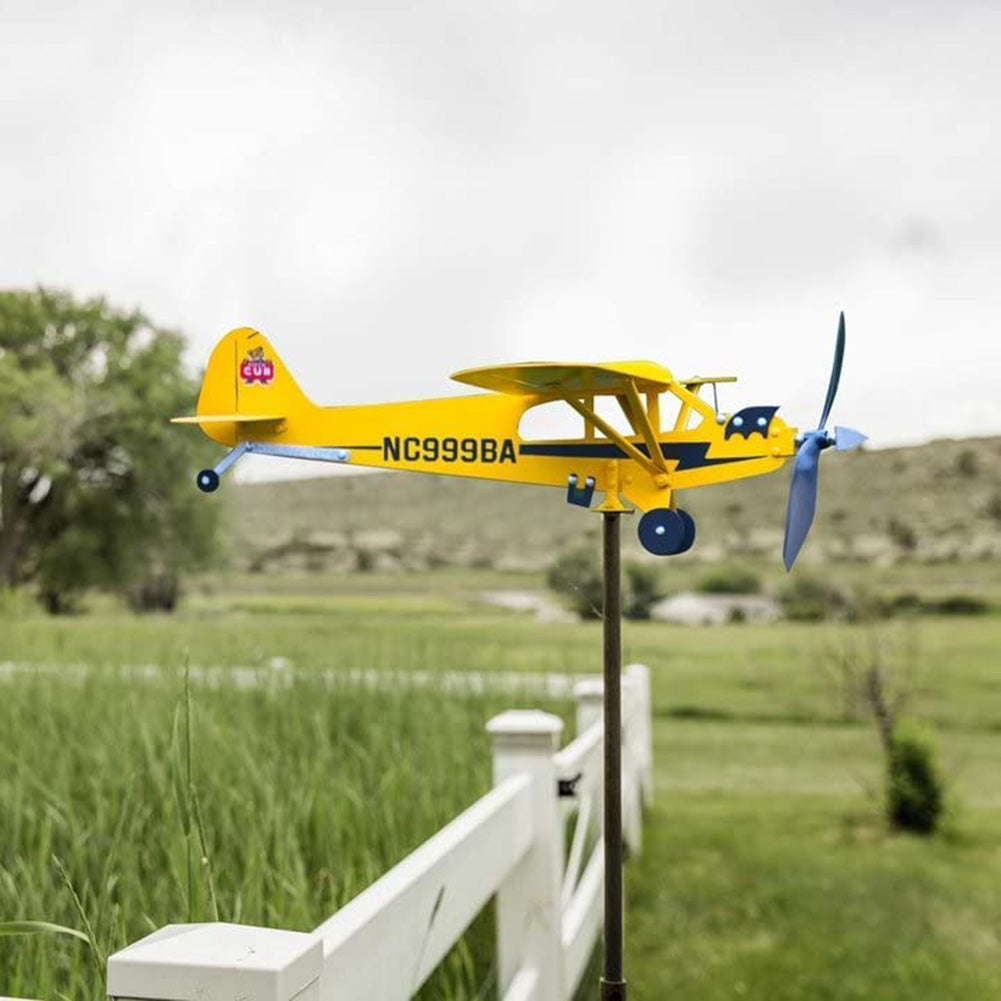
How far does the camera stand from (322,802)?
109 inches

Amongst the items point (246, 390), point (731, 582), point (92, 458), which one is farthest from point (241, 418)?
point (92, 458)

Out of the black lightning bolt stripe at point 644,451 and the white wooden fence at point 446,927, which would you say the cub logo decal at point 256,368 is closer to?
the black lightning bolt stripe at point 644,451

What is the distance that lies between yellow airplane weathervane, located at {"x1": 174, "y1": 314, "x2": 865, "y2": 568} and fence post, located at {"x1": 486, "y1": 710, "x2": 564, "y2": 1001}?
1.77m

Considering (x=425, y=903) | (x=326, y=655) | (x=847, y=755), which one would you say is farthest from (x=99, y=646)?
(x=847, y=755)

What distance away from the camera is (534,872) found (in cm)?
285

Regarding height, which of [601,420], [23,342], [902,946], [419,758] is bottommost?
[902,946]

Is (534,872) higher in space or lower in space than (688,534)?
lower

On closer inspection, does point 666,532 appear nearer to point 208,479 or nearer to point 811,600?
point 208,479

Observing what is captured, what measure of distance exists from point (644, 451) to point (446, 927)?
1.19m

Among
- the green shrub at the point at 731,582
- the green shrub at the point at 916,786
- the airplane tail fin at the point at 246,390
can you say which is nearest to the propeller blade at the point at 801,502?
the airplane tail fin at the point at 246,390

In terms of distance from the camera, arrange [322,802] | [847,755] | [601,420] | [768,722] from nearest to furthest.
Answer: [601,420] < [322,802] < [847,755] < [768,722]

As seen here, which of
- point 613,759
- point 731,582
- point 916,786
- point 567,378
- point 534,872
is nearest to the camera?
point 567,378

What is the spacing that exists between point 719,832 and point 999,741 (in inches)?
154

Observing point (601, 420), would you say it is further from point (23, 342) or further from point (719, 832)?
point (23, 342)
